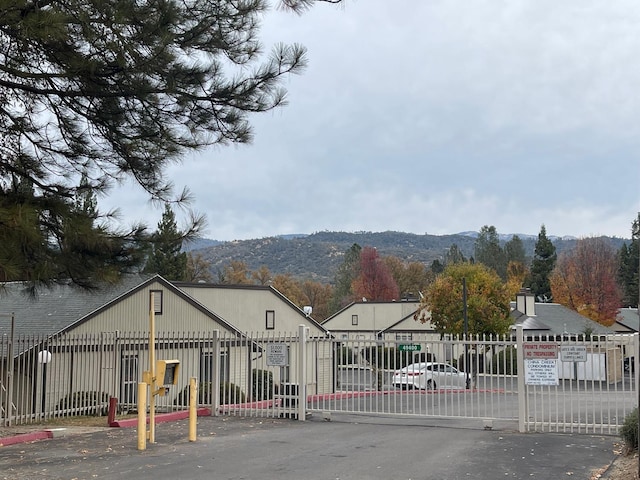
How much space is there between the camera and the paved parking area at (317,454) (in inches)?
446

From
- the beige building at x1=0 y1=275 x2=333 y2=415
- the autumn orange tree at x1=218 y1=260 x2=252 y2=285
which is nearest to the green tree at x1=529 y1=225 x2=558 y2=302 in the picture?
the autumn orange tree at x1=218 y1=260 x2=252 y2=285

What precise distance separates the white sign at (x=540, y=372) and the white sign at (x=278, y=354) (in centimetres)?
545

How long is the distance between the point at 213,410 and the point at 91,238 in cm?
850

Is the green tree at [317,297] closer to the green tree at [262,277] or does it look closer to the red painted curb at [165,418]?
the green tree at [262,277]

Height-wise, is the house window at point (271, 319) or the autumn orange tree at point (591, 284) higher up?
the autumn orange tree at point (591, 284)

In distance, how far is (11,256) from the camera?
31.9 feet

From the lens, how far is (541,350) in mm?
15258

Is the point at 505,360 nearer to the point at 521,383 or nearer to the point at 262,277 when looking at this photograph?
the point at 521,383

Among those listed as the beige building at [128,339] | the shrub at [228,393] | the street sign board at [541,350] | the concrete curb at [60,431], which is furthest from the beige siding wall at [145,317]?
the street sign board at [541,350]

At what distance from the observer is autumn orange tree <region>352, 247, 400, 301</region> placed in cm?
9581

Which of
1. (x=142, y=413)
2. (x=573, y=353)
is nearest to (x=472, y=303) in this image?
(x=573, y=353)

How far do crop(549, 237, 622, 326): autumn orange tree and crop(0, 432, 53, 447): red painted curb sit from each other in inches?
2540

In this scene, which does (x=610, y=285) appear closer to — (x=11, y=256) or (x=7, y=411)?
(x=7, y=411)

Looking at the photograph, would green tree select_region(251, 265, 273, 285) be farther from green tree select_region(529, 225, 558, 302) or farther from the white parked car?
the white parked car
